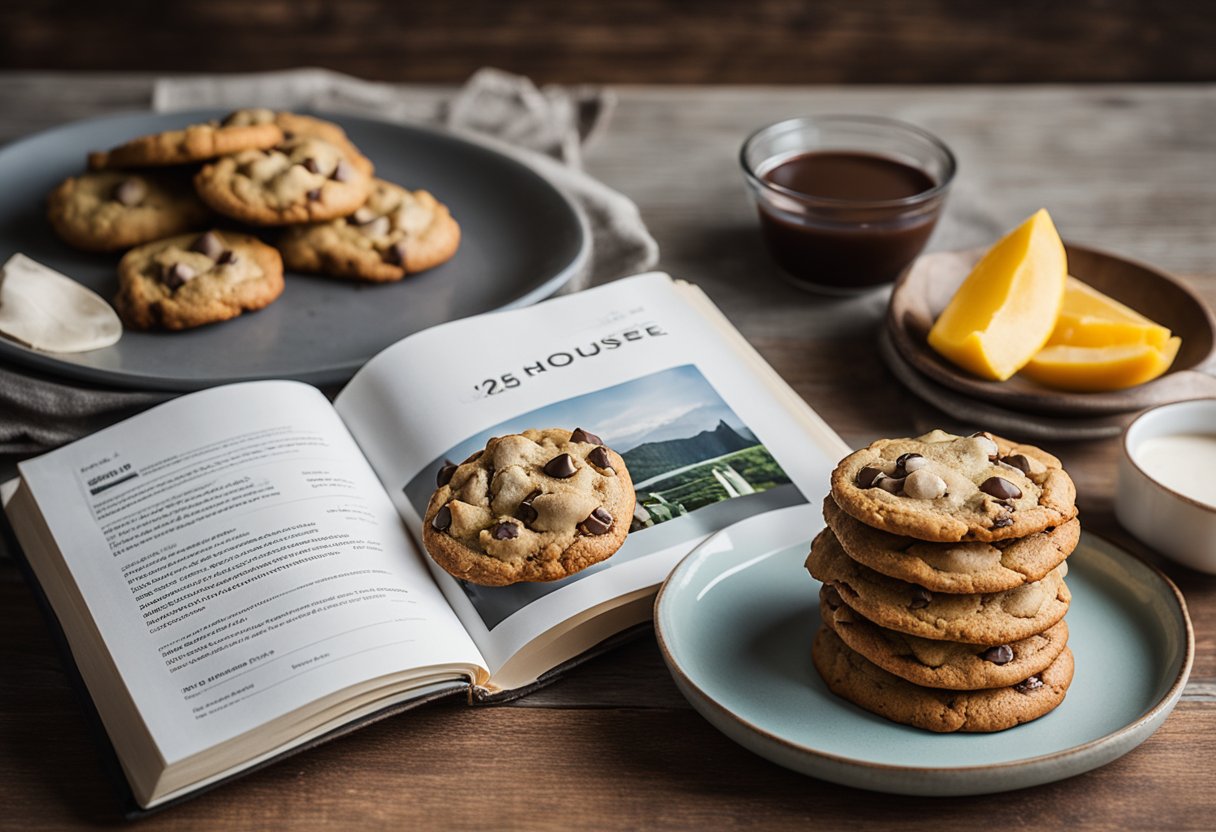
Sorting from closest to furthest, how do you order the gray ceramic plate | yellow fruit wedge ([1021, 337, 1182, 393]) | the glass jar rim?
yellow fruit wedge ([1021, 337, 1182, 393]) → the gray ceramic plate → the glass jar rim

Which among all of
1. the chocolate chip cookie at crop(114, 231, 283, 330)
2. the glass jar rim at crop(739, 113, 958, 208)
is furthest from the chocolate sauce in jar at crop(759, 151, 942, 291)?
the chocolate chip cookie at crop(114, 231, 283, 330)

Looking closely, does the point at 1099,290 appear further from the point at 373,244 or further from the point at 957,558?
the point at 373,244

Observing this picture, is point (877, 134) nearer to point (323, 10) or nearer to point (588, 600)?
point (588, 600)

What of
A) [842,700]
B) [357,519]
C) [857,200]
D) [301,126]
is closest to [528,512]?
[357,519]

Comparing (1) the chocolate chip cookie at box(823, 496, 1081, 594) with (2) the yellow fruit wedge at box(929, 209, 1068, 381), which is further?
(2) the yellow fruit wedge at box(929, 209, 1068, 381)

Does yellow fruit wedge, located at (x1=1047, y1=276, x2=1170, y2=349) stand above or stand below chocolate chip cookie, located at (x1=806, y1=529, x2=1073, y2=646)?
below

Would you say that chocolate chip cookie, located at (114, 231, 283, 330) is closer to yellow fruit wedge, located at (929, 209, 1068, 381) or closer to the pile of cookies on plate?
the pile of cookies on plate
